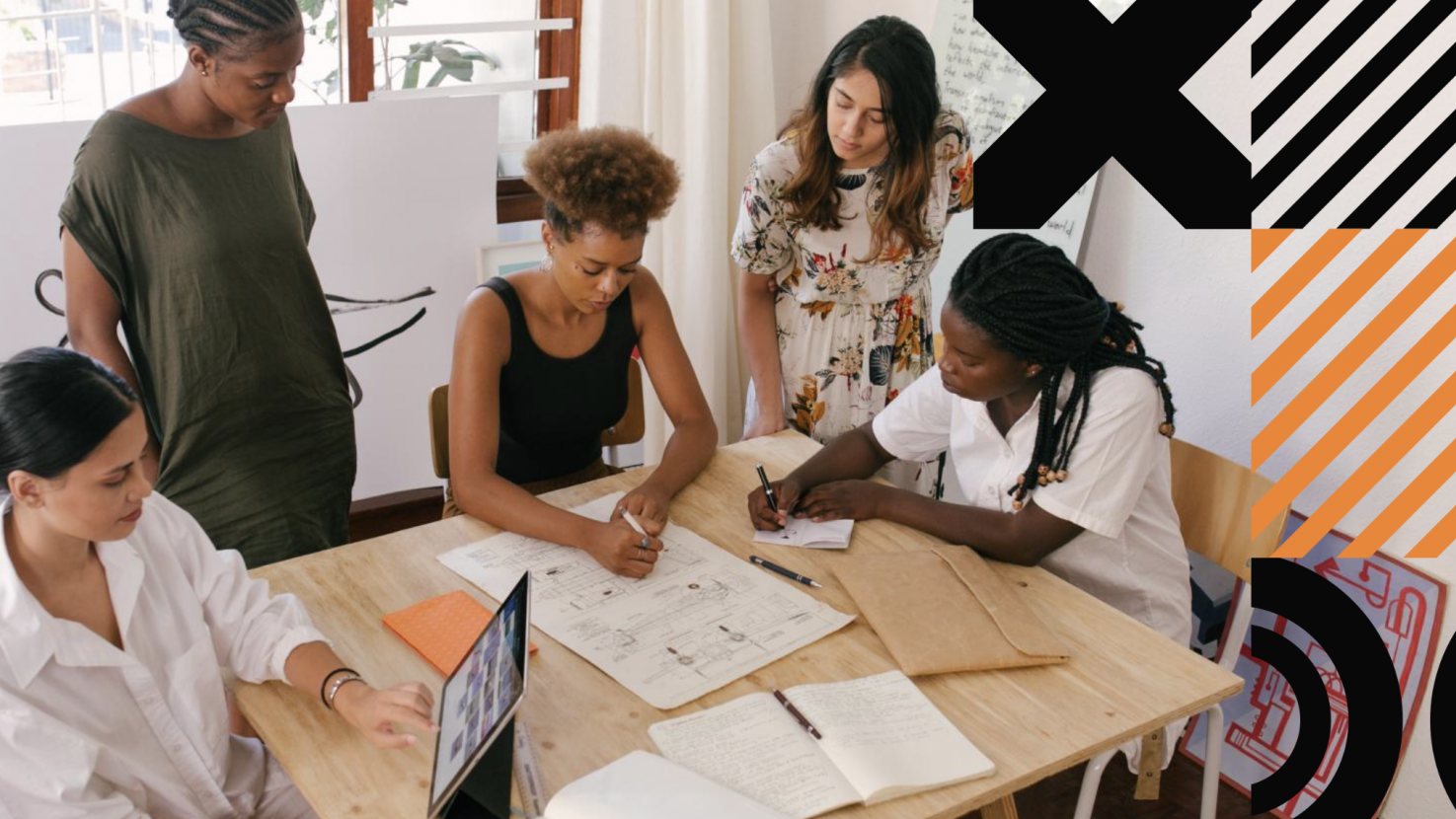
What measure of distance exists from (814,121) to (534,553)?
1007 millimetres

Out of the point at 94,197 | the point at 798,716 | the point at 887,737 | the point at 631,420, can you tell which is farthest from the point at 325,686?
the point at 631,420

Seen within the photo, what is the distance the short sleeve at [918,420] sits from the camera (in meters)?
2.04

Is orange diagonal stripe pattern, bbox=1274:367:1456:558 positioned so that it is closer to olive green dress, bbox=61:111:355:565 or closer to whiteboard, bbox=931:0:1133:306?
whiteboard, bbox=931:0:1133:306

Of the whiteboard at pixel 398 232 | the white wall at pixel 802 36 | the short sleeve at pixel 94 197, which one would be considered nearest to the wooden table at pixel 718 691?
the short sleeve at pixel 94 197

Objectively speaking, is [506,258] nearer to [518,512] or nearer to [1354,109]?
[518,512]

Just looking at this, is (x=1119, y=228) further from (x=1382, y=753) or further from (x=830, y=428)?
(x=1382, y=753)

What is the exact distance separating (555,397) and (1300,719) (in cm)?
158

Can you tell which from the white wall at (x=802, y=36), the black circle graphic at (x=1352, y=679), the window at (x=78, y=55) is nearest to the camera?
the black circle graphic at (x=1352, y=679)

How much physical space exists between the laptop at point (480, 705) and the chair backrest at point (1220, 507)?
1.28 meters

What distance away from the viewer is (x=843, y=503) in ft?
6.35

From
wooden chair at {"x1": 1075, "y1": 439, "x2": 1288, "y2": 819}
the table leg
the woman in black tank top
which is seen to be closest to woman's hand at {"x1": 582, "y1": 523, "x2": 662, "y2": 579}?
the woman in black tank top

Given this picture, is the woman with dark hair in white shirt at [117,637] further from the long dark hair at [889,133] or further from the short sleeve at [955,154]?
the short sleeve at [955,154]

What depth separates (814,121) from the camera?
229 centimetres

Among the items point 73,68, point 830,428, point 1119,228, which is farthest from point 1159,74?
point 73,68
